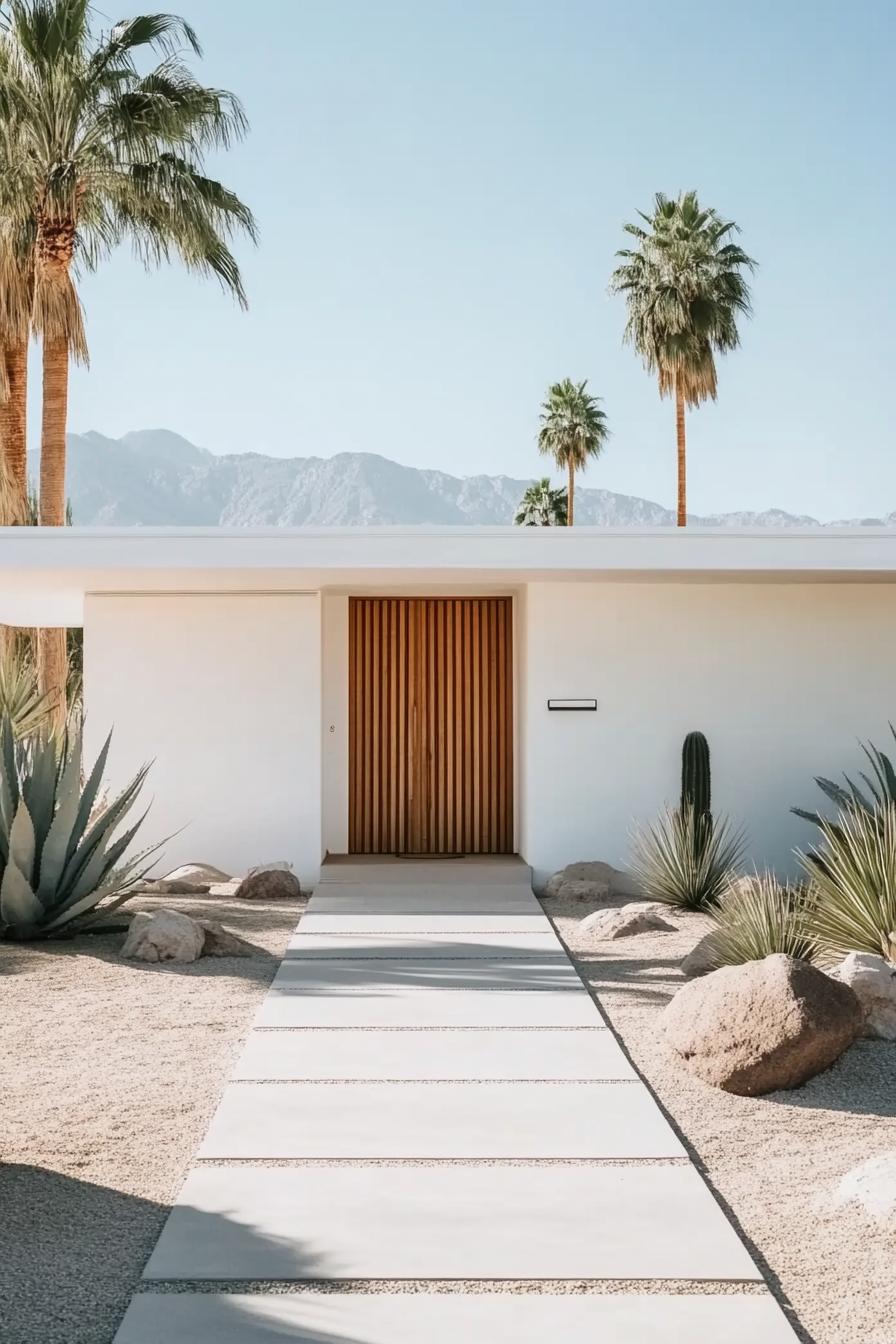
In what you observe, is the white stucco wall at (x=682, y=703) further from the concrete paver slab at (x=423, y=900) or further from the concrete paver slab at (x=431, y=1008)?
Result: the concrete paver slab at (x=431, y=1008)

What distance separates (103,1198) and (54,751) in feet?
16.6

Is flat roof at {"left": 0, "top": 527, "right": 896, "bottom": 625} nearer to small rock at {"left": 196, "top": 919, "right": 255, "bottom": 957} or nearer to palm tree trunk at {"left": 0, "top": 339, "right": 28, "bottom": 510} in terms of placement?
small rock at {"left": 196, "top": 919, "right": 255, "bottom": 957}

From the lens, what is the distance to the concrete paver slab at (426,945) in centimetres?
858

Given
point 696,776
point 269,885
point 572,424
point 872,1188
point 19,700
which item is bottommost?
point 269,885

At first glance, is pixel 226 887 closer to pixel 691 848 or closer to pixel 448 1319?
pixel 691 848

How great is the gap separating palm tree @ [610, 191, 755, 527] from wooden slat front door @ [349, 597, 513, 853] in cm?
1857

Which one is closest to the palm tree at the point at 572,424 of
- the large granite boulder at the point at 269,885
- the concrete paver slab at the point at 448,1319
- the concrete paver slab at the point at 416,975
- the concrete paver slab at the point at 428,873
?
the concrete paver slab at the point at 428,873

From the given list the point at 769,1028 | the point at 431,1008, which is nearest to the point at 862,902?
the point at 769,1028

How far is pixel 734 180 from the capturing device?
64000mm

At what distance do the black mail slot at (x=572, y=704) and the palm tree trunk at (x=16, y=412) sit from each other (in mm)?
9807

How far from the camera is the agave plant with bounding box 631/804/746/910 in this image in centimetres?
1038

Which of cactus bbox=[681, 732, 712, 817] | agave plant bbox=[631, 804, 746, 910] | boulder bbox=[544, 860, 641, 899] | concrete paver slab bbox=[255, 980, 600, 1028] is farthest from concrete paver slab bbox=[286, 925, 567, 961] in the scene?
cactus bbox=[681, 732, 712, 817]

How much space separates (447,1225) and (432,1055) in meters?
2.04

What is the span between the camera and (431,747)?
13484 millimetres
